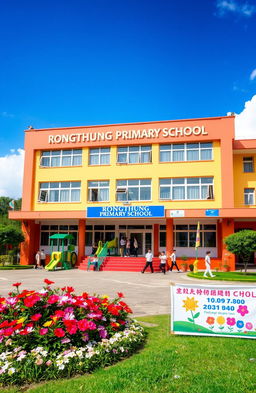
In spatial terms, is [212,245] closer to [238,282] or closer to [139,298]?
[238,282]

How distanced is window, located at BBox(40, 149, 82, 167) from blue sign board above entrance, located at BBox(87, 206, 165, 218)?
187 inches

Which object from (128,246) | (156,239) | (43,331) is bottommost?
(43,331)

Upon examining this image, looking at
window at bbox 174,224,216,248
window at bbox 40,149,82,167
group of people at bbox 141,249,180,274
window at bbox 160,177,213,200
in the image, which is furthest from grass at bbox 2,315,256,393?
window at bbox 40,149,82,167

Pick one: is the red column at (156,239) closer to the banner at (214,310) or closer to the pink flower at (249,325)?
the banner at (214,310)

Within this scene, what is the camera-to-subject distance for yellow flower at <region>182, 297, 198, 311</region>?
5.55 metres

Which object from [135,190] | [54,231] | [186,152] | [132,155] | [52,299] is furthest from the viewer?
[54,231]

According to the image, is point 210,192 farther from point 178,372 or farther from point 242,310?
point 178,372

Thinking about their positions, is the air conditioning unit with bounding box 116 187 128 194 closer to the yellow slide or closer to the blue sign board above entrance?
the blue sign board above entrance

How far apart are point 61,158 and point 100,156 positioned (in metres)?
3.42

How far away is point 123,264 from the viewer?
23.1m

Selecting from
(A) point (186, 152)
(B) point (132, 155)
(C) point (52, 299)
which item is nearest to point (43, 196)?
(B) point (132, 155)

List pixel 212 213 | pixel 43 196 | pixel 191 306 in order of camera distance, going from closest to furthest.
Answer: pixel 191 306, pixel 212 213, pixel 43 196

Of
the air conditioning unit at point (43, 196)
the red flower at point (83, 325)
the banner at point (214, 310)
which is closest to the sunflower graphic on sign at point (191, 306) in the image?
the banner at point (214, 310)

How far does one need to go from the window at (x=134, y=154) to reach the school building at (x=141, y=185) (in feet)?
0.26
